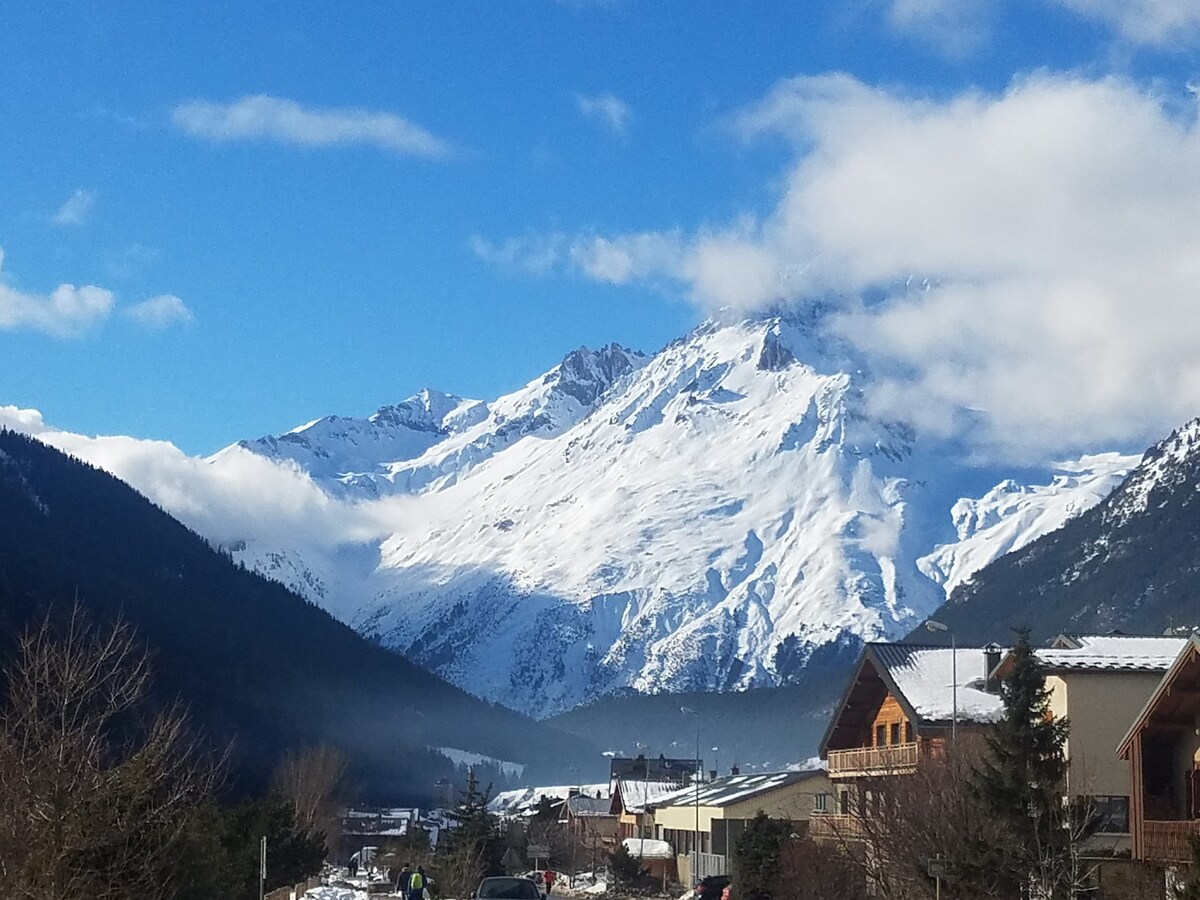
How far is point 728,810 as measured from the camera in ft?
256

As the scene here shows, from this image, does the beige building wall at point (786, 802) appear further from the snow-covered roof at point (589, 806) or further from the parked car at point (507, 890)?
the snow-covered roof at point (589, 806)

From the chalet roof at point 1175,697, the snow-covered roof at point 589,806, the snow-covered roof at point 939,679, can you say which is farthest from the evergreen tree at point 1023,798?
the snow-covered roof at point 589,806

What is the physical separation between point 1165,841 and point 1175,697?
3120 millimetres

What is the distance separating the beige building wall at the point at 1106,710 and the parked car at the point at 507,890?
46.8 ft

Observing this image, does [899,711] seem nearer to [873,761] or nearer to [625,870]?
[873,761]

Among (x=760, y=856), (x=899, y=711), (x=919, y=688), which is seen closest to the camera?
(x=760, y=856)

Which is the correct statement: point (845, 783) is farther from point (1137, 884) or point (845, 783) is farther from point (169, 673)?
point (169, 673)

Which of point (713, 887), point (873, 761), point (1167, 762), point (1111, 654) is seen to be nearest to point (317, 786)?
point (713, 887)

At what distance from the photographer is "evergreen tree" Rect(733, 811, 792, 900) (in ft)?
173

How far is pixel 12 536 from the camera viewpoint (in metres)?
165

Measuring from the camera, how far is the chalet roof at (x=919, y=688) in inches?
1999

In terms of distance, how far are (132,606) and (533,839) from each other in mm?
62249

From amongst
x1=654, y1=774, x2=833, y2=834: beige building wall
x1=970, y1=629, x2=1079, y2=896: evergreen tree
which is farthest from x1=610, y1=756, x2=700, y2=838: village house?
x1=970, y1=629, x2=1079, y2=896: evergreen tree

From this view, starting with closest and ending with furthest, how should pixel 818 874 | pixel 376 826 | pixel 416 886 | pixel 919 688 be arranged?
pixel 416 886 < pixel 818 874 < pixel 919 688 < pixel 376 826
